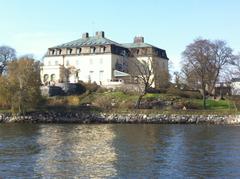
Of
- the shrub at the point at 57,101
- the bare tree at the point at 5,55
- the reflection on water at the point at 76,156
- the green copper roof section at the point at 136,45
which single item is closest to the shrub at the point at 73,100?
the shrub at the point at 57,101

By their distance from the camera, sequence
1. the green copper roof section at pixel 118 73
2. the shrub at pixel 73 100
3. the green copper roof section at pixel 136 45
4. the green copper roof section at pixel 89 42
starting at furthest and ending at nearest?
the green copper roof section at pixel 136 45 → the green copper roof section at pixel 89 42 → the green copper roof section at pixel 118 73 → the shrub at pixel 73 100

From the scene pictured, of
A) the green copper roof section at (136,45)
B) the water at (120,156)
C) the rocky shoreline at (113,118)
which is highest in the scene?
the green copper roof section at (136,45)

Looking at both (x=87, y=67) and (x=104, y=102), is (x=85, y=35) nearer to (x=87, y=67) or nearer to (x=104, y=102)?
(x=87, y=67)

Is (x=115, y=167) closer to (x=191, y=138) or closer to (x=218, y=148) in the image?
(x=218, y=148)

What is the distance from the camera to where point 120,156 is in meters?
32.6

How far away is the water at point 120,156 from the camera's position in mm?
26484

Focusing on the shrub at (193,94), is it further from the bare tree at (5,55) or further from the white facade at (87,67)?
the bare tree at (5,55)

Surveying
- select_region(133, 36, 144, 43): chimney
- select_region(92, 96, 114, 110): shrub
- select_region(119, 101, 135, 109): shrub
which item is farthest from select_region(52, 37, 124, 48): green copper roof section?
select_region(119, 101, 135, 109): shrub

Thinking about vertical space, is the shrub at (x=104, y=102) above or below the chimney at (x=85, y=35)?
below

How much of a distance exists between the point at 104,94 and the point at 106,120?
1823cm

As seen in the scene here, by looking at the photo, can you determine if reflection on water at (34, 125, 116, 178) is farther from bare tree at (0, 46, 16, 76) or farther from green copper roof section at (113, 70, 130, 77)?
bare tree at (0, 46, 16, 76)

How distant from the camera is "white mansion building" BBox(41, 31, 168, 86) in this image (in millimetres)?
105312

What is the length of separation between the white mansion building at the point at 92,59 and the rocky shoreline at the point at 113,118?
93.8ft

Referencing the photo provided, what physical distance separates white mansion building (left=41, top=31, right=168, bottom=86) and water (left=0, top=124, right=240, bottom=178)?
59.2 metres
